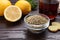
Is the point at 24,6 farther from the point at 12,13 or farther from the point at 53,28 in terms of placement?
the point at 53,28

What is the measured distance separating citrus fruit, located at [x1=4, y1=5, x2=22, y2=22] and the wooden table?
0.08 ft

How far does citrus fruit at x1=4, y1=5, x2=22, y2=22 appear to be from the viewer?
873 millimetres

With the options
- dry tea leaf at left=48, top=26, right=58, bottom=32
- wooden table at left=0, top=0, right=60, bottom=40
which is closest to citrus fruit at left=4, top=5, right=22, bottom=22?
wooden table at left=0, top=0, right=60, bottom=40

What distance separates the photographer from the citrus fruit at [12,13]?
873 millimetres

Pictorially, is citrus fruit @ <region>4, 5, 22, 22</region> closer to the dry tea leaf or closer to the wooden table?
the wooden table

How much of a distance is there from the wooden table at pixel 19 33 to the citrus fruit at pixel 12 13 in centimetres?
3

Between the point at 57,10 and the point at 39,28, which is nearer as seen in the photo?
the point at 39,28

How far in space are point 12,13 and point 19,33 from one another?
12 cm

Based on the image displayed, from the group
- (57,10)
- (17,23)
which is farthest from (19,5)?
(57,10)

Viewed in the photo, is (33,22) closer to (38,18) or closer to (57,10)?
(38,18)

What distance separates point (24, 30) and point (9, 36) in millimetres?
Result: 80

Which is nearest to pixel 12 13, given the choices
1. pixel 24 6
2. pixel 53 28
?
pixel 24 6

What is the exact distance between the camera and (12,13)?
2.90ft

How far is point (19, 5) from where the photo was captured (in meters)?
0.91
